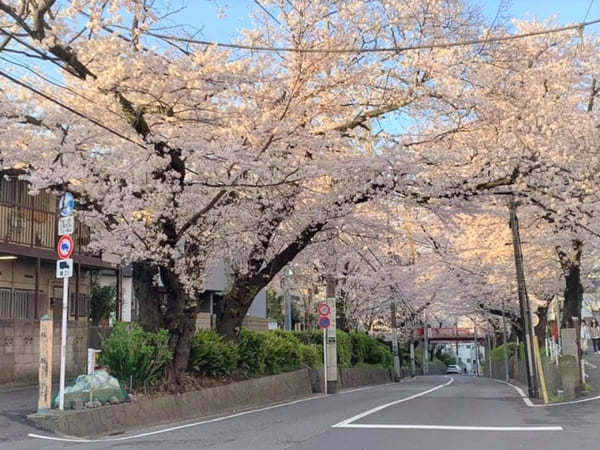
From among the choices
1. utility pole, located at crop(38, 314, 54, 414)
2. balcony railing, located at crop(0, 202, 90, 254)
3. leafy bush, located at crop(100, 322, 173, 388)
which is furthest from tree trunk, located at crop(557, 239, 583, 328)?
balcony railing, located at crop(0, 202, 90, 254)

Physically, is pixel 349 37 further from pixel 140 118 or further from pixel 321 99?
pixel 140 118

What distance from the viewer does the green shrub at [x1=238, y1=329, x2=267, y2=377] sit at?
17797 millimetres

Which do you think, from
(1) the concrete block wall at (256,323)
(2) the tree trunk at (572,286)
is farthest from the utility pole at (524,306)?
(1) the concrete block wall at (256,323)

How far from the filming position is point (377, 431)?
34.3 feet

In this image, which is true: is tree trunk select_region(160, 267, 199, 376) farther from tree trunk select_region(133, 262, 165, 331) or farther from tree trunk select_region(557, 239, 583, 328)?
tree trunk select_region(557, 239, 583, 328)

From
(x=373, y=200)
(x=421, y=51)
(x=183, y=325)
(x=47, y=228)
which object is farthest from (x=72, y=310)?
(x=421, y=51)

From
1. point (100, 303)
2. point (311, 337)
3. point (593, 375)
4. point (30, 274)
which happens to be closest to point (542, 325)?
point (593, 375)

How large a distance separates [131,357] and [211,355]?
2952 mm

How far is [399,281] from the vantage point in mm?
34031

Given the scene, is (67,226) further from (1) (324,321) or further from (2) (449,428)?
(1) (324,321)

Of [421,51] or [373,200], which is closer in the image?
[421,51]

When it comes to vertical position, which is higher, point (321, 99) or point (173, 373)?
point (321, 99)

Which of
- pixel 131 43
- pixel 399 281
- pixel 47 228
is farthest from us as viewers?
pixel 399 281

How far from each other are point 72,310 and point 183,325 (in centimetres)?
927
